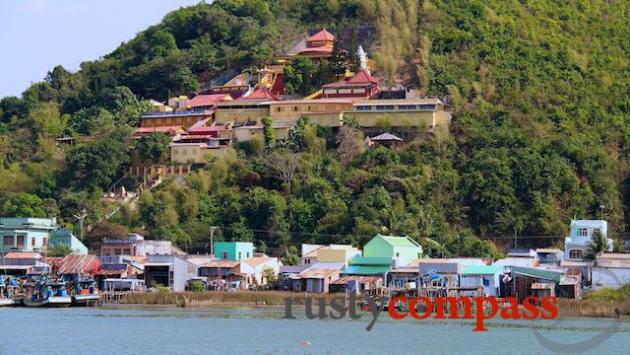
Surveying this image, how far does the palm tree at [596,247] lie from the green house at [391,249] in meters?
8.59

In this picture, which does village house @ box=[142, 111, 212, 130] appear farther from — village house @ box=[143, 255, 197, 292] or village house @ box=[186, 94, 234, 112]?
village house @ box=[143, 255, 197, 292]

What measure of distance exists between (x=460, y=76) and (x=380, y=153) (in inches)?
494

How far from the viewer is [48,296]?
7475cm

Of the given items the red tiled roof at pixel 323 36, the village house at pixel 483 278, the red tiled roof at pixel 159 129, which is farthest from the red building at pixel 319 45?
the village house at pixel 483 278

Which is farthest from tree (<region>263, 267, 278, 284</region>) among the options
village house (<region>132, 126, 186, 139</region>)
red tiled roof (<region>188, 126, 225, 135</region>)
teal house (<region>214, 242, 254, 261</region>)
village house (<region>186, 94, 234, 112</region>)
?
village house (<region>186, 94, 234, 112</region>)

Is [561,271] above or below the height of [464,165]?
below

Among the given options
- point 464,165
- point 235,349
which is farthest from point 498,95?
point 235,349

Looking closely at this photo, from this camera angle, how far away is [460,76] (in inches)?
4011

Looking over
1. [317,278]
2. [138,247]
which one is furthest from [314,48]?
[317,278]

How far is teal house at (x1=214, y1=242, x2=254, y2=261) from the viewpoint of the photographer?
83125 mm

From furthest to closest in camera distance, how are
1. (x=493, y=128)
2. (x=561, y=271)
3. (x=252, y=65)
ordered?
(x=252, y=65) → (x=493, y=128) → (x=561, y=271)

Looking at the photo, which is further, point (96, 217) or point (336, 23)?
point (336, 23)

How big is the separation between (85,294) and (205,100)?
30.1 m

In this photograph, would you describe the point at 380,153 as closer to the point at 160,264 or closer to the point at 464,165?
the point at 464,165
